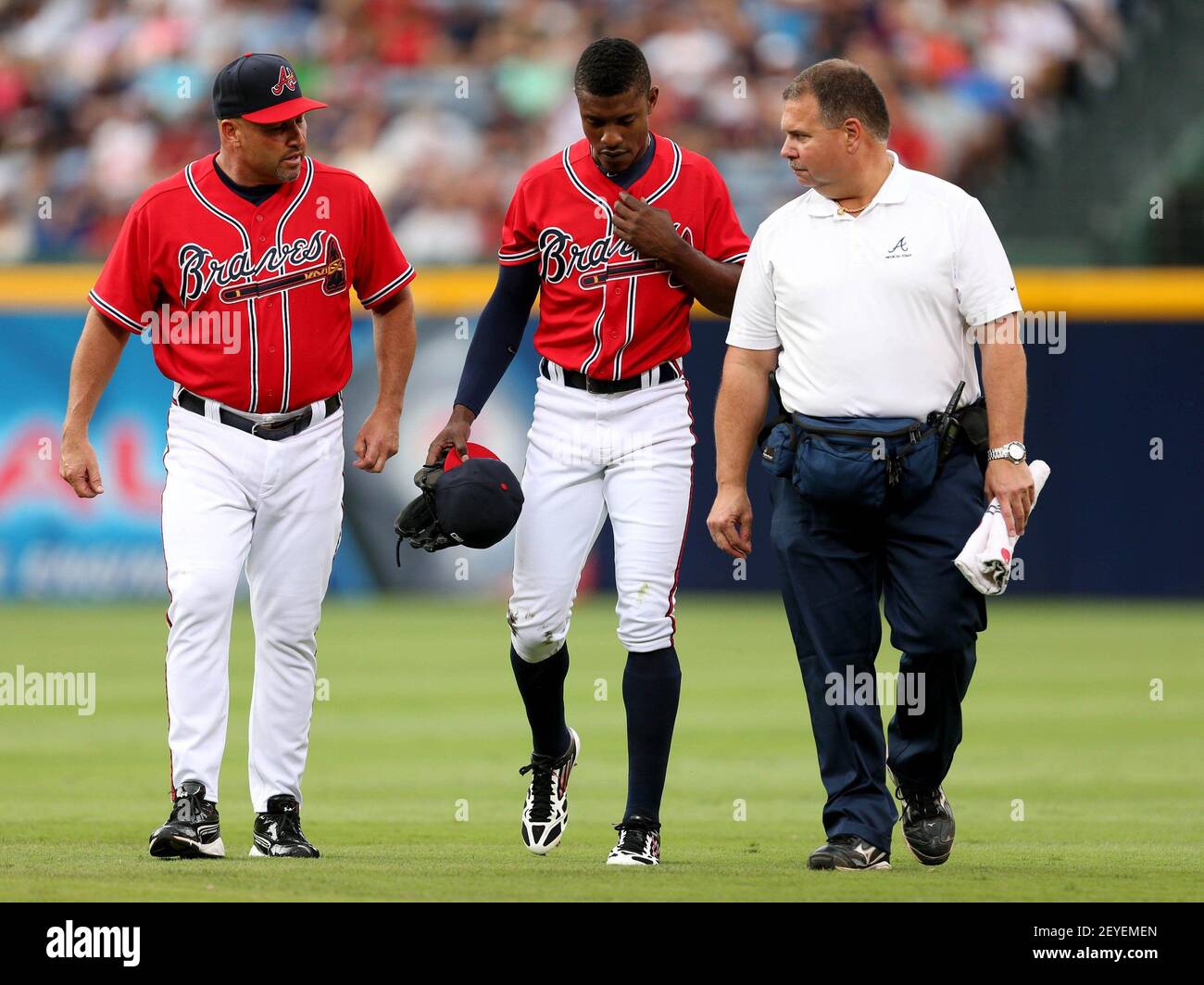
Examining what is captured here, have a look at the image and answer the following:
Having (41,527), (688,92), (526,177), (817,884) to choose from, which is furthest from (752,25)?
(817,884)

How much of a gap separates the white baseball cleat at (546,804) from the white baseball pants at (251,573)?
75 cm

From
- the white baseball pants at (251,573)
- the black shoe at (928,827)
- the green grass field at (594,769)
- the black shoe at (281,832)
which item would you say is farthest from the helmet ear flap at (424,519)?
the black shoe at (928,827)

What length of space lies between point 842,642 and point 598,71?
1.84 meters

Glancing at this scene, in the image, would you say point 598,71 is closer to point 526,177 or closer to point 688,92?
point 526,177

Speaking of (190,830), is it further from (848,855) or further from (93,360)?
(848,855)

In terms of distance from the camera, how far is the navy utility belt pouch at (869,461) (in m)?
5.59

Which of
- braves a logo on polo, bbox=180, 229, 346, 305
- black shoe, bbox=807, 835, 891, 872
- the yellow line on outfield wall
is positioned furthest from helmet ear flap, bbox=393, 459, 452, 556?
the yellow line on outfield wall

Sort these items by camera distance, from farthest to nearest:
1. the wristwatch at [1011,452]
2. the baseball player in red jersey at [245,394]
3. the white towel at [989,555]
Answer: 1. the baseball player in red jersey at [245,394]
2. the wristwatch at [1011,452]
3. the white towel at [989,555]

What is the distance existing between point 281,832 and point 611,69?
2.49 metres

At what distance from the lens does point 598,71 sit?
230 inches

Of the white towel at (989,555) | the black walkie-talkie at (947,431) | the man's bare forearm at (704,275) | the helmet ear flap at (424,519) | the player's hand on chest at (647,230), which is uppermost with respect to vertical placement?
the player's hand on chest at (647,230)

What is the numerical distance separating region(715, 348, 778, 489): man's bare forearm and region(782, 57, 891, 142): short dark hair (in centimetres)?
72

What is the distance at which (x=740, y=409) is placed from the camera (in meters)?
5.85

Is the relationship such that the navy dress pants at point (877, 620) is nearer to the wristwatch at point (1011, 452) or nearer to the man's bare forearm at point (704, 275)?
the wristwatch at point (1011, 452)
